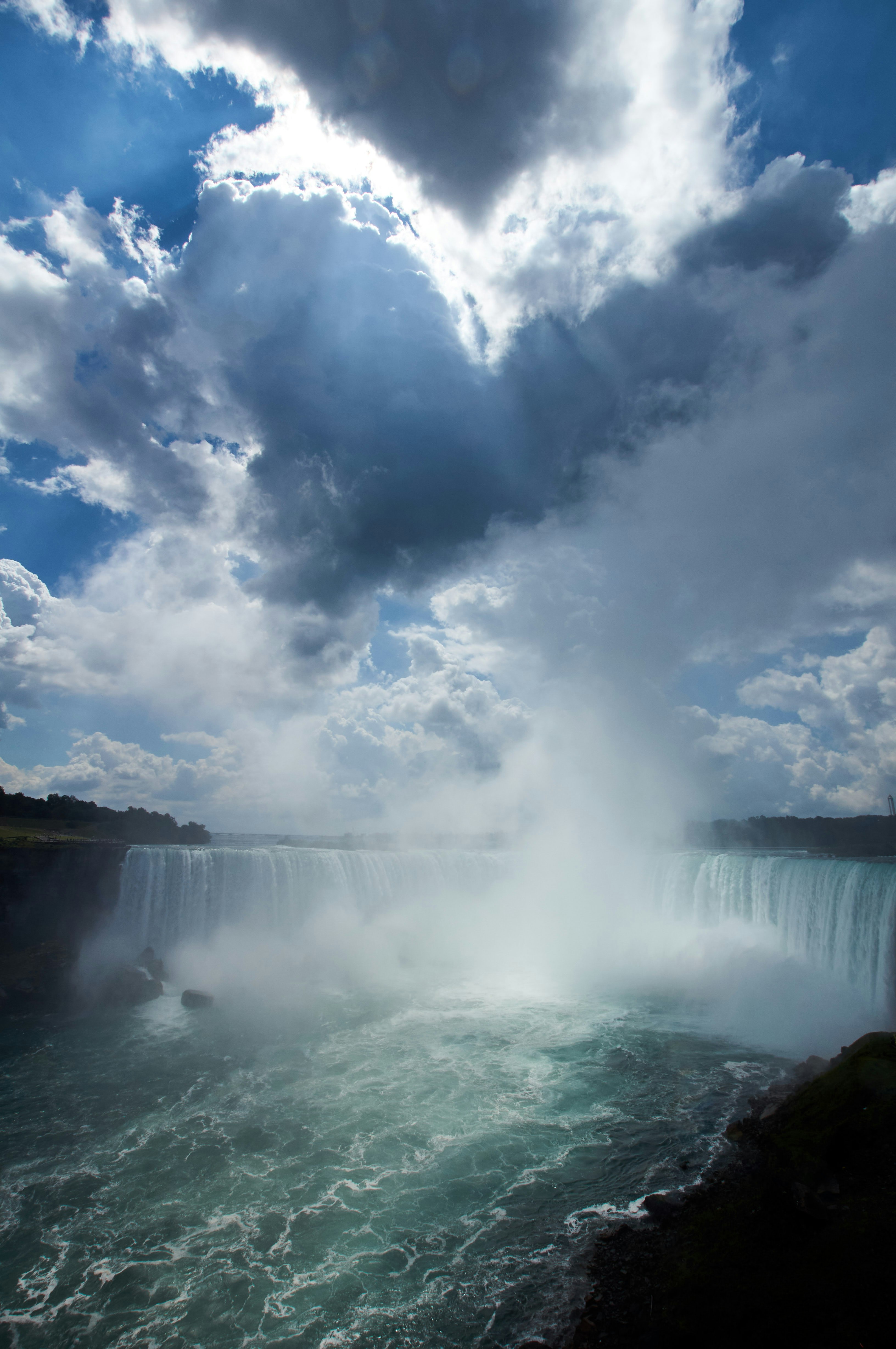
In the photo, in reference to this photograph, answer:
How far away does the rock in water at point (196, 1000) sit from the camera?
2648cm

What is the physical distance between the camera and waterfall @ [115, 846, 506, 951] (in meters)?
31.8

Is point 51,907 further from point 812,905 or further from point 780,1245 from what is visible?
point 812,905

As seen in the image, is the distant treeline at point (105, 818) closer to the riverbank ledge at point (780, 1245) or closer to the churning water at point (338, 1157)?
the churning water at point (338, 1157)

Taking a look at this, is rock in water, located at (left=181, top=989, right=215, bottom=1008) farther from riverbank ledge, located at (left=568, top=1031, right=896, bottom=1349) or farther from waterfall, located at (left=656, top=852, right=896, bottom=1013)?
waterfall, located at (left=656, top=852, right=896, bottom=1013)

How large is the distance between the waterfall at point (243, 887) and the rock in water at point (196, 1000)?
6026mm

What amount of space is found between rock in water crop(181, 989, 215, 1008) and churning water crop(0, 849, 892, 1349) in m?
0.64

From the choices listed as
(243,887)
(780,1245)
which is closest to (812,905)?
(780,1245)

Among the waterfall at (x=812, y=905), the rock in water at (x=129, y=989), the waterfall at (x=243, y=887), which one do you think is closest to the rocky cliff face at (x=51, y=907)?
the waterfall at (x=243, y=887)

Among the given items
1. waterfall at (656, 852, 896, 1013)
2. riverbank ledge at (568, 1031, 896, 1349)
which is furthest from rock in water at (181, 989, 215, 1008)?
waterfall at (656, 852, 896, 1013)

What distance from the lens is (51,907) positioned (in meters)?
30.1

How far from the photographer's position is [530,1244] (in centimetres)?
1055

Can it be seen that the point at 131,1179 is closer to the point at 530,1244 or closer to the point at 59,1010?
the point at 530,1244

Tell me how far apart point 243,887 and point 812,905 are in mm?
31108

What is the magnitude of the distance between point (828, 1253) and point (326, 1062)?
53.7ft
